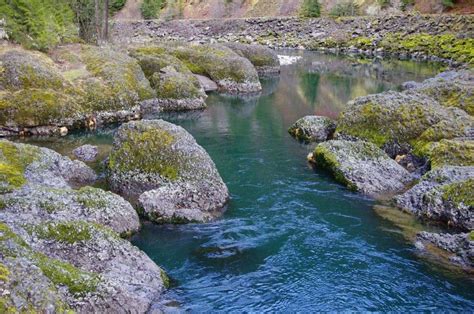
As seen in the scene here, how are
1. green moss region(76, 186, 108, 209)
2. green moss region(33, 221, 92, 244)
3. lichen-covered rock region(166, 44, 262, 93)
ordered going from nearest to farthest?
1. green moss region(33, 221, 92, 244)
2. green moss region(76, 186, 108, 209)
3. lichen-covered rock region(166, 44, 262, 93)

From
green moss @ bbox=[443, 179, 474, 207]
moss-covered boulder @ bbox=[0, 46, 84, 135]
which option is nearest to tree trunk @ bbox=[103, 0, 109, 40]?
moss-covered boulder @ bbox=[0, 46, 84, 135]

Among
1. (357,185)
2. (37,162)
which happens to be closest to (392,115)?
(357,185)

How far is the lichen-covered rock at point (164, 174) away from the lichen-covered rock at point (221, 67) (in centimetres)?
2128

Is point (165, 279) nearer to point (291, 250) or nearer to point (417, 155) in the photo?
point (291, 250)

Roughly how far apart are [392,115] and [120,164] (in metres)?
12.2

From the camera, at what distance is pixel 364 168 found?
663 inches

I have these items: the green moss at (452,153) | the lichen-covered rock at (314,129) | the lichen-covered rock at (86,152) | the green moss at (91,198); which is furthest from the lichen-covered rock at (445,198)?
the lichen-covered rock at (86,152)

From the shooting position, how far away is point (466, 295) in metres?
10.4

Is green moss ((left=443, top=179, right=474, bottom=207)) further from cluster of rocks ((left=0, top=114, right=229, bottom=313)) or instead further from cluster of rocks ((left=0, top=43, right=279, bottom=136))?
cluster of rocks ((left=0, top=43, right=279, bottom=136))

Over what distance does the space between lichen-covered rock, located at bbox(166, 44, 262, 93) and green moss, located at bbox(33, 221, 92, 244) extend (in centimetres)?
2703

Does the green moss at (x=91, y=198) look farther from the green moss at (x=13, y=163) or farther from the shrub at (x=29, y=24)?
the shrub at (x=29, y=24)

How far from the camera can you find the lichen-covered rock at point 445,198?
43.7 feet

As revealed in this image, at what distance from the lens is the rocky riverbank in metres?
55.9

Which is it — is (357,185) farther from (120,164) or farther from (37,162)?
(37,162)
